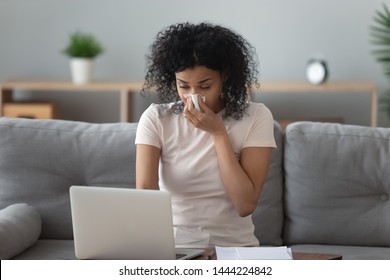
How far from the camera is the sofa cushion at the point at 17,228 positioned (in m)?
2.40

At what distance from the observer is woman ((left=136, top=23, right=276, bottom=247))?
2.25m

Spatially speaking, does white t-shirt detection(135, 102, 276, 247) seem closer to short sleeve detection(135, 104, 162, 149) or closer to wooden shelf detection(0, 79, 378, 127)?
short sleeve detection(135, 104, 162, 149)

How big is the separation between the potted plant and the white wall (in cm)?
22

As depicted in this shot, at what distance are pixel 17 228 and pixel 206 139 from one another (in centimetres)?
64

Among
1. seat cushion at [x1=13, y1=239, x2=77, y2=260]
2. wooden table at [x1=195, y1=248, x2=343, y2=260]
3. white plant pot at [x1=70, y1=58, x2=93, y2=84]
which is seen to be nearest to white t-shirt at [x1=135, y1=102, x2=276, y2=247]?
wooden table at [x1=195, y1=248, x2=343, y2=260]

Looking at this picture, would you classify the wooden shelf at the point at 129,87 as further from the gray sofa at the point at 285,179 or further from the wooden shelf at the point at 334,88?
the gray sofa at the point at 285,179

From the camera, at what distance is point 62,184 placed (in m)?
2.76

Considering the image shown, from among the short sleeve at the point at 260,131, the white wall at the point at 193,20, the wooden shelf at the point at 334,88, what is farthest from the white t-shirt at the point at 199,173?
the white wall at the point at 193,20

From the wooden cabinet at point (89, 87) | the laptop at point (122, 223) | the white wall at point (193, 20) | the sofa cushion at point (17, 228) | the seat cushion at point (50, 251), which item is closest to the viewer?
the laptop at point (122, 223)

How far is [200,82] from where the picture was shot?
225cm

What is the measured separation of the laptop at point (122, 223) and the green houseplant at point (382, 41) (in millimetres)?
3218

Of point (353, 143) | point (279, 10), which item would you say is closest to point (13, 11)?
point (279, 10)

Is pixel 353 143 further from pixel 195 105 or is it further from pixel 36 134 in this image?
pixel 36 134

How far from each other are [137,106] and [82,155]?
2.37 metres
